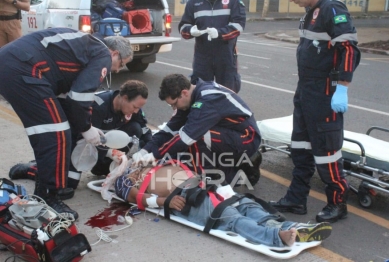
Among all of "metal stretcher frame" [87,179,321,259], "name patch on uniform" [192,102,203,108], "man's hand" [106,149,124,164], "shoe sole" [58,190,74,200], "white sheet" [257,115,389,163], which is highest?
"name patch on uniform" [192,102,203,108]

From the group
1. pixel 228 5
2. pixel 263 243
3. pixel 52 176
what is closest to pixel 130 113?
pixel 52 176

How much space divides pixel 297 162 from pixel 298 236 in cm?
93

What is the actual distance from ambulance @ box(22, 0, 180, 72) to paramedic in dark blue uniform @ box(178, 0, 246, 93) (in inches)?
107

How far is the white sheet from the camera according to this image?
14.3ft

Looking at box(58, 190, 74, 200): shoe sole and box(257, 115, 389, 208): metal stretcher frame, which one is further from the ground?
box(257, 115, 389, 208): metal stretcher frame

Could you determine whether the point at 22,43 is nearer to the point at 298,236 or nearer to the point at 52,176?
the point at 52,176

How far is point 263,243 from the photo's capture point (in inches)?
134

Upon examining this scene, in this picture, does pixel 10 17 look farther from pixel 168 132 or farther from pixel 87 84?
pixel 87 84


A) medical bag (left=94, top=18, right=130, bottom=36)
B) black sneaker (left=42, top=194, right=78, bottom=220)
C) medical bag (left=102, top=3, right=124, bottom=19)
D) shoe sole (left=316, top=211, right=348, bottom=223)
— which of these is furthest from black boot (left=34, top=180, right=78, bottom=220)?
medical bag (left=102, top=3, right=124, bottom=19)

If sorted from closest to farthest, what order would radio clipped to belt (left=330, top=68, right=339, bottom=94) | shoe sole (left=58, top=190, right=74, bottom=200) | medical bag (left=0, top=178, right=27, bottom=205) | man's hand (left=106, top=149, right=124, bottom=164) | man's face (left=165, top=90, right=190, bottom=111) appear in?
medical bag (left=0, top=178, right=27, bottom=205), radio clipped to belt (left=330, top=68, right=339, bottom=94), man's face (left=165, top=90, right=190, bottom=111), shoe sole (left=58, top=190, right=74, bottom=200), man's hand (left=106, top=149, right=124, bottom=164)

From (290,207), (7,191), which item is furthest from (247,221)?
(7,191)

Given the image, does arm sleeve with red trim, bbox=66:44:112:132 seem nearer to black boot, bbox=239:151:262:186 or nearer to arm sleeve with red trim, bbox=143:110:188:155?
arm sleeve with red trim, bbox=143:110:188:155

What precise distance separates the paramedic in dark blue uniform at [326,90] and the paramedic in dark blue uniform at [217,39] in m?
2.07

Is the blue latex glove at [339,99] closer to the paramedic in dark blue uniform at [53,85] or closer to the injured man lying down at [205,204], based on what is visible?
the injured man lying down at [205,204]
